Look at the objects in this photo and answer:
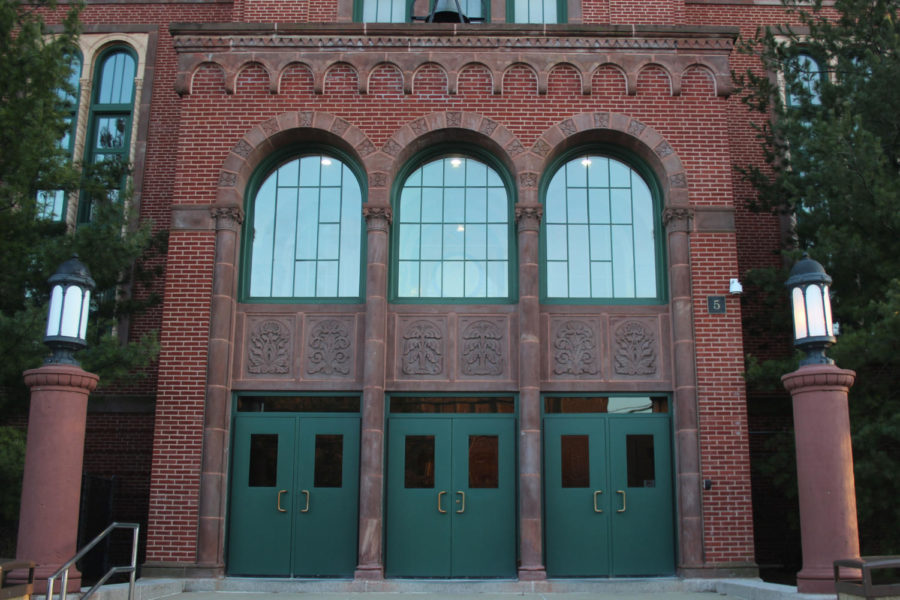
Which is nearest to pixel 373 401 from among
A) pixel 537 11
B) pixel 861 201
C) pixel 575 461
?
pixel 575 461

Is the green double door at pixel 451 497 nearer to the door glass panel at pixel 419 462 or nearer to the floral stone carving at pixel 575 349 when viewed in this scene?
the door glass panel at pixel 419 462

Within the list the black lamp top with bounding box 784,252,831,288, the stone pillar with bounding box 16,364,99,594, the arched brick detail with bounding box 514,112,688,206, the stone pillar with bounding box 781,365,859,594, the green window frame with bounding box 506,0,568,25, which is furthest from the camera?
the green window frame with bounding box 506,0,568,25

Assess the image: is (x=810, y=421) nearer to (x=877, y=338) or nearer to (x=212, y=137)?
(x=877, y=338)

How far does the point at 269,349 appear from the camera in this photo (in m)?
13.2

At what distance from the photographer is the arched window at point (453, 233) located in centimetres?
1353

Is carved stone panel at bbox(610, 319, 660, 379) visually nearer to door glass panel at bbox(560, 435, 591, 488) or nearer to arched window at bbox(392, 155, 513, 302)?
door glass panel at bbox(560, 435, 591, 488)

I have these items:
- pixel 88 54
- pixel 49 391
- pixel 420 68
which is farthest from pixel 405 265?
pixel 88 54

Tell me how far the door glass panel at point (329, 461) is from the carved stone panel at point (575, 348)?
11.3 feet

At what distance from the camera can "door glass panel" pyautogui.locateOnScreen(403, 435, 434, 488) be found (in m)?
12.8

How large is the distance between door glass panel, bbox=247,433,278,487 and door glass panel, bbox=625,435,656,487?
534 cm

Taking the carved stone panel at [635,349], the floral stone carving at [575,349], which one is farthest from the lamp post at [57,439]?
the carved stone panel at [635,349]

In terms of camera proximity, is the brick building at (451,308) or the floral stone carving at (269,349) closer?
the brick building at (451,308)

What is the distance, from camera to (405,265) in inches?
536

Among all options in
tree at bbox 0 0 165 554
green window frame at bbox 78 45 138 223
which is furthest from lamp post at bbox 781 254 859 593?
green window frame at bbox 78 45 138 223
